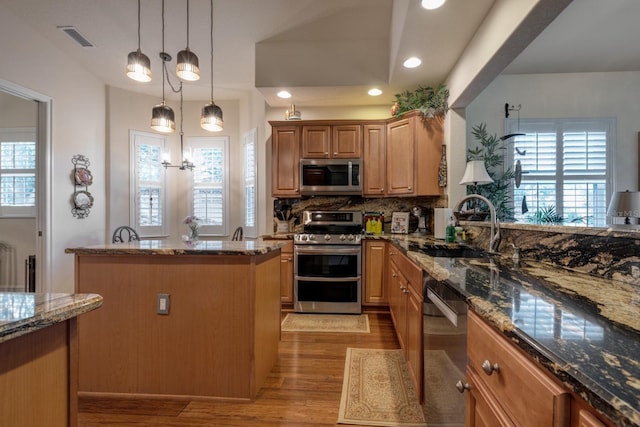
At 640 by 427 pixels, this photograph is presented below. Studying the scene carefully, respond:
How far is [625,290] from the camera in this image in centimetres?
108

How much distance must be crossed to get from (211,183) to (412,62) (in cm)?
362

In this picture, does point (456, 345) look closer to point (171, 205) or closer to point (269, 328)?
point (269, 328)

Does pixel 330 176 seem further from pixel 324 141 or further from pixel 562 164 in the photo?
pixel 562 164

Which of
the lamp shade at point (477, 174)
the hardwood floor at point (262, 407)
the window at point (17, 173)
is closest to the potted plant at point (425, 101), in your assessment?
the lamp shade at point (477, 174)

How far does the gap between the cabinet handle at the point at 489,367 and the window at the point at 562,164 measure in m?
3.78

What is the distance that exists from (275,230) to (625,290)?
12.1 ft

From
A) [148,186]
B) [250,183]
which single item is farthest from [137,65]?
[148,186]

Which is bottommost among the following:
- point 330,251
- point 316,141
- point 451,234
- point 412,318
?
point 412,318

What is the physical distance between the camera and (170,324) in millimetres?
1911

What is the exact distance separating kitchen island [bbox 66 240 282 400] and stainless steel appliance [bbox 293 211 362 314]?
169 centimetres

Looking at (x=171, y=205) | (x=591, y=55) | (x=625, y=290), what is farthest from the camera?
(x=171, y=205)

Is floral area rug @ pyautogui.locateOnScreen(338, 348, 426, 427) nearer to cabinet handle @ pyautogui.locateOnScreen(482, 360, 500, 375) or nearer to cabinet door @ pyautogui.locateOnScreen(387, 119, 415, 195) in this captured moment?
cabinet handle @ pyautogui.locateOnScreen(482, 360, 500, 375)

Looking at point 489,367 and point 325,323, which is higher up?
point 489,367

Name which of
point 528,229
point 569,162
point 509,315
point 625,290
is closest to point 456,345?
point 509,315
